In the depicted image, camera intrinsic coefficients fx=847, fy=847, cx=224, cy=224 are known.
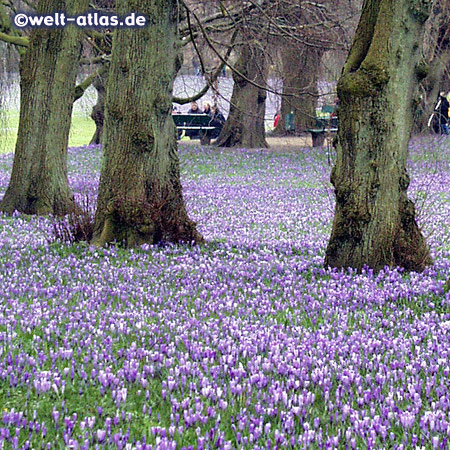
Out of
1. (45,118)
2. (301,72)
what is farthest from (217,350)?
(301,72)

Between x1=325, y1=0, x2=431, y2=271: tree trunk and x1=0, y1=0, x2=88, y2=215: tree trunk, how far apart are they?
6.52 meters

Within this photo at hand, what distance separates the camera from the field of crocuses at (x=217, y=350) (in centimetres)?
430

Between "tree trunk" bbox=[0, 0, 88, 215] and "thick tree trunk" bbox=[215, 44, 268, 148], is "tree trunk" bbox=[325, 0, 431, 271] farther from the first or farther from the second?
"thick tree trunk" bbox=[215, 44, 268, 148]

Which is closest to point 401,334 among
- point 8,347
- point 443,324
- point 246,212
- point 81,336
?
point 443,324

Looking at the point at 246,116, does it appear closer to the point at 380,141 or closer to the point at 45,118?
the point at 45,118

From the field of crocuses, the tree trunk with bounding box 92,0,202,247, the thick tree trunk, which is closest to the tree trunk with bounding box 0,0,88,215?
the field of crocuses

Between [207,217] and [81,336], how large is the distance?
26.4ft

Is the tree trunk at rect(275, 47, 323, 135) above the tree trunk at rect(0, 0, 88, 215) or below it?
above

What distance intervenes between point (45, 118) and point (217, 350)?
9468mm

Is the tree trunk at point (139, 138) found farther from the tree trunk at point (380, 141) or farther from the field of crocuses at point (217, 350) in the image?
the tree trunk at point (380, 141)

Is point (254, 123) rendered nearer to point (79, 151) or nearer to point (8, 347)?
point (79, 151)

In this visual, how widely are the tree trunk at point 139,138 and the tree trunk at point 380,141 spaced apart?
8.11 ft

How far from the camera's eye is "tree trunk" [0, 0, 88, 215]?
551 inches

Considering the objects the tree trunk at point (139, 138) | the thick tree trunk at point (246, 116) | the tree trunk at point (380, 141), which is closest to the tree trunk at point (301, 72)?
the thick tree trunk at point (246, 116)
